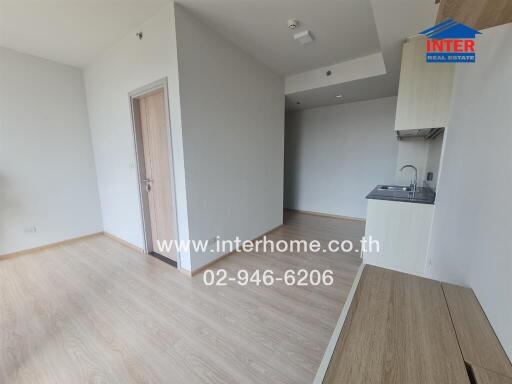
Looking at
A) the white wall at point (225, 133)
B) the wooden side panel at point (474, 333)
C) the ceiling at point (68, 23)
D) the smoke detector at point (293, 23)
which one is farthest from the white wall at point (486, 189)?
the ceiling at point (68, 23)

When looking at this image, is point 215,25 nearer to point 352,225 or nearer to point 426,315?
point 426,315

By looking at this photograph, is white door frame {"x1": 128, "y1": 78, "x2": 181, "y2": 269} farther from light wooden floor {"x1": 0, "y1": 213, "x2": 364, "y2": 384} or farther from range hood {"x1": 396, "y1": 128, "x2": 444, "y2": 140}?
range hood {"x1": 396, "y1": 128, "x2": 444, "y2": 140}

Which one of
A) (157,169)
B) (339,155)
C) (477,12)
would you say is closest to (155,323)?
(157,169)

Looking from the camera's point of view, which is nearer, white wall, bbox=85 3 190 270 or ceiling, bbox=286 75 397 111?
white wall, bbox=85 3 190 270

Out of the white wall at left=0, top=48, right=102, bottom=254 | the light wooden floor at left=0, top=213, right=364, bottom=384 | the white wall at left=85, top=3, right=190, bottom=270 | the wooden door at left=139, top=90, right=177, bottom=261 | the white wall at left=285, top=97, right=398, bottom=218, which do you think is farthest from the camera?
the white wall at left=285, top=97, right=398, bottom=218

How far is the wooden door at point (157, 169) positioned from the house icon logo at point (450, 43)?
2.46 metres

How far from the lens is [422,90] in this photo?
2.09 meters

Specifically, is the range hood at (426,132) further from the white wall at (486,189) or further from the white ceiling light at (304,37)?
Result: the white ceiling light at (304,37)

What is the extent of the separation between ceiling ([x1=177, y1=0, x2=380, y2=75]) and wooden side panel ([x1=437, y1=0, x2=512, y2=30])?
1717mm

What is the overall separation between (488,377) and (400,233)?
1984 mm

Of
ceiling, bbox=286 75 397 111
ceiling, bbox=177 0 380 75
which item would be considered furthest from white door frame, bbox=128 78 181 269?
ceiling, bbox=286 75 397 111

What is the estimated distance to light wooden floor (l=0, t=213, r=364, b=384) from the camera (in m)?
1.35

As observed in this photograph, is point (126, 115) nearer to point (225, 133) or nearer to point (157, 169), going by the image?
point (157, 169)

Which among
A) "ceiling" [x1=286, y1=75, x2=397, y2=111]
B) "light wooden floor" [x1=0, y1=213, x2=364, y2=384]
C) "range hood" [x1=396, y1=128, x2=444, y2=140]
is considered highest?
"ceiling" [x1=286, y1=75, x2=397, y2=111]
